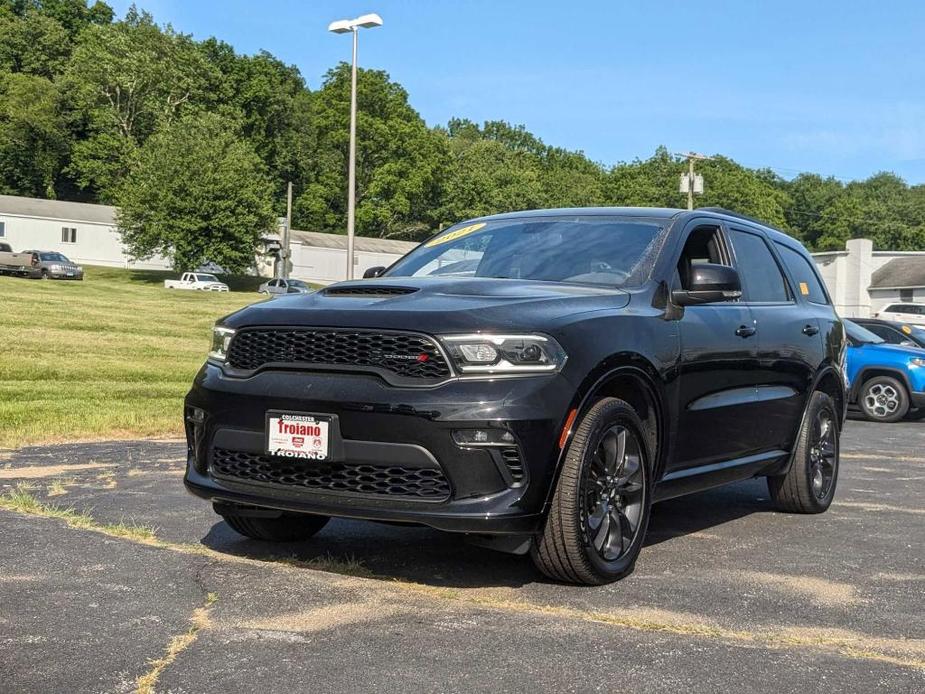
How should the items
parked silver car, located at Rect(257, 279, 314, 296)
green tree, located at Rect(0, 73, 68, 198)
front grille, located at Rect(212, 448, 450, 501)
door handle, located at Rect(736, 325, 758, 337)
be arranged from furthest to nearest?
green tree, located at Rect(0, 73, 68, 198) → parked silver car, located at Rect(257, 279, 314, 296) → door handle, located at Rect(736, 325, 758, 337) → front grille, located at Rect(212, 448, 450, 501)

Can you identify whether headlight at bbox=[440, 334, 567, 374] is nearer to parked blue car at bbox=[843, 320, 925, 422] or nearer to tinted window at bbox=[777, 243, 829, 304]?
tinted window at bbox=[777, 243, 829, 304]

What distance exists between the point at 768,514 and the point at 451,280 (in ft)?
9.96

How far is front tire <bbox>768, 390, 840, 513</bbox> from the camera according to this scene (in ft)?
22.4

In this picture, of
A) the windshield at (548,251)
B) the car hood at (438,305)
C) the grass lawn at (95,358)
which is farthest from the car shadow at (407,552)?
the grass lawn at (95,358)

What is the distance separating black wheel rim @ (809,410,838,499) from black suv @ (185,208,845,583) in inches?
41.5

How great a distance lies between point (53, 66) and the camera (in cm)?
9344

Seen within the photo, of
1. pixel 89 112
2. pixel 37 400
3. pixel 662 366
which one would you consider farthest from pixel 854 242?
pixel 662 366

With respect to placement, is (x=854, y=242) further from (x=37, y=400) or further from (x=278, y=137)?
(x=37, y=400)

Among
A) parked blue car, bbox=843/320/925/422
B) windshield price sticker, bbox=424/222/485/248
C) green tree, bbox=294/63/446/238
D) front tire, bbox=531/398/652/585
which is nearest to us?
front tire, bbox=531/398/652/585

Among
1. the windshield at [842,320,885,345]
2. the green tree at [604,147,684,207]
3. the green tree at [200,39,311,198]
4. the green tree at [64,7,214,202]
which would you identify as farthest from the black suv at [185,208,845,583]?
the green tree at [604,147,684,207]

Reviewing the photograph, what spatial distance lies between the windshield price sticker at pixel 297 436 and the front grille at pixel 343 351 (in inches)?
9.8

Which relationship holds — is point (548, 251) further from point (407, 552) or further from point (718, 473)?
point (407, 552)

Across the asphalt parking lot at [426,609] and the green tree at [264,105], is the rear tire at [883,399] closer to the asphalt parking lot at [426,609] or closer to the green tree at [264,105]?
the asphalt parking lot at [426,609]

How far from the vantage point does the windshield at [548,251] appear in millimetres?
5570
